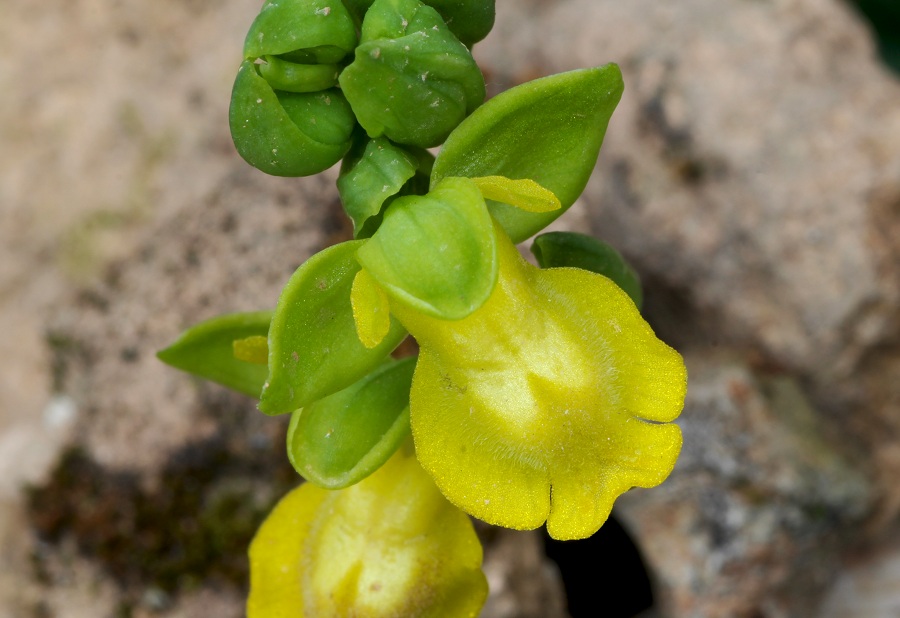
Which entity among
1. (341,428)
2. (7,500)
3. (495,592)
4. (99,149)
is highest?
(341,428)

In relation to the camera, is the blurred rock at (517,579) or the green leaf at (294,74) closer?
the green leaf at (294,74)

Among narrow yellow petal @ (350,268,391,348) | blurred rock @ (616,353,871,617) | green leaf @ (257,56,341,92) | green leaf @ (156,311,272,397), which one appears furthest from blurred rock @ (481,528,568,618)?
green leaf @ (257,56,341,92)

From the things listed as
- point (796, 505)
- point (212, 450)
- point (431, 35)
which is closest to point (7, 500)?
point (212, 450)

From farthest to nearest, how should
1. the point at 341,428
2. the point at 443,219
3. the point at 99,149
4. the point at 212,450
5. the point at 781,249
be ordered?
1. the point at 99,149
2. the point at 781,249
3. the point at 212,450
4. the point at 341,428
5. the point at 443,219

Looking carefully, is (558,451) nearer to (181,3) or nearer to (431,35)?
(431,35)

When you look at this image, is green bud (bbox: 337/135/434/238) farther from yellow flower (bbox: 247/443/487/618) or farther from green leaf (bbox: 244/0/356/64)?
yellow flower (bbox: 247/443/487/618)

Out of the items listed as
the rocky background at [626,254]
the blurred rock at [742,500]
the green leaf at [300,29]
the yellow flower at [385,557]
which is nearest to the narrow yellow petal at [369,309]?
the green leaf at [300,29]

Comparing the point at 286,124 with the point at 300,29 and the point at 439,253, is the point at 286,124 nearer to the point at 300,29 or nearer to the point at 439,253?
the point at 300,29

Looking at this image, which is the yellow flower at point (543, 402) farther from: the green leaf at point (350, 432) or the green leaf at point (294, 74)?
the green leaf at point (294, 74)

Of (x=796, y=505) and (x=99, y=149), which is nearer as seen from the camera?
(x=796, y=505)
